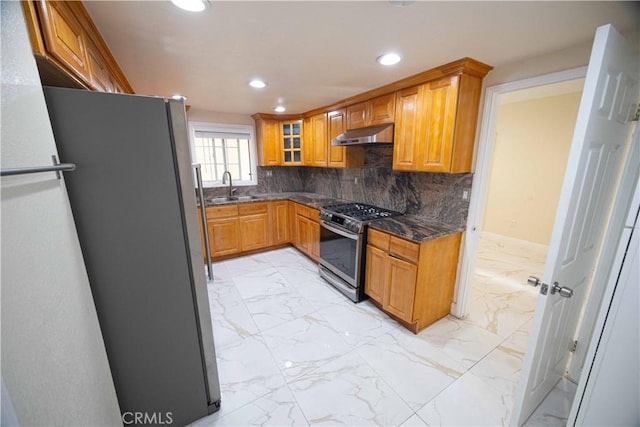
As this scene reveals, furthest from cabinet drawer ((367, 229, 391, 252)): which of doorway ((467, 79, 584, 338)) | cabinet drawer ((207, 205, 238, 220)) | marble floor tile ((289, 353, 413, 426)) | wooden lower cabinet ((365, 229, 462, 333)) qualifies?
cabinet drawer ((207, 205, 238, 220))

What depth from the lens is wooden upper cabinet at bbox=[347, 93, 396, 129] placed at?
8.18 feet

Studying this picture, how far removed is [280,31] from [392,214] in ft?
6.75

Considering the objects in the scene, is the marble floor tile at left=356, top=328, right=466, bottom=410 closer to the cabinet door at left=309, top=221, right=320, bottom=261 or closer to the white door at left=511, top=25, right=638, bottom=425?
the white door at left=511, top=25, right=638, bottom=425

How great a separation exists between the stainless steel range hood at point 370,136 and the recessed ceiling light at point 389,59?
673 millimetres

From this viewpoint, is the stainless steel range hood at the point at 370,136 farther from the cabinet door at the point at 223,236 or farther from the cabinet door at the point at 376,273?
the cabinet door at the point at 223,236

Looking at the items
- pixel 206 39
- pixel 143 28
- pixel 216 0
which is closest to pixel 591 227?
pixel 216 0

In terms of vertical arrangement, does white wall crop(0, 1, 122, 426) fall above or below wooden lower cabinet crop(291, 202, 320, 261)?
above

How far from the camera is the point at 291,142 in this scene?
4.17m

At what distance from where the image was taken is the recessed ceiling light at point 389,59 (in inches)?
69.5

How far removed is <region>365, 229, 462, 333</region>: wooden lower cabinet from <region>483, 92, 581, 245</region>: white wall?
9.45 ft

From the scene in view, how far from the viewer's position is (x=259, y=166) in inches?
173

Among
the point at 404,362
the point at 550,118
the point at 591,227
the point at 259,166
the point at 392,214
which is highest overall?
the point at 550,118

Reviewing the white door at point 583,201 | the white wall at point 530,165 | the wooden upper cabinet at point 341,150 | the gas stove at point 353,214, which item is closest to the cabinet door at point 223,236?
the gas stove at point 353,214

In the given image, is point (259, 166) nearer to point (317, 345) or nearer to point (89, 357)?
point (317, 345)
